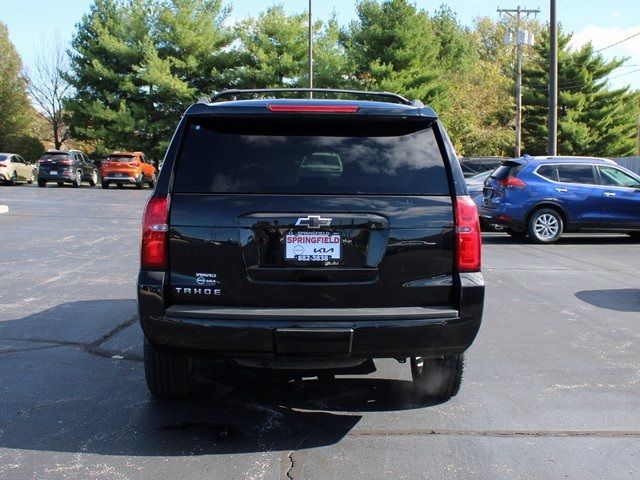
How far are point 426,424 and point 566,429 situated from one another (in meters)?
0.86

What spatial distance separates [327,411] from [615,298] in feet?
17.4

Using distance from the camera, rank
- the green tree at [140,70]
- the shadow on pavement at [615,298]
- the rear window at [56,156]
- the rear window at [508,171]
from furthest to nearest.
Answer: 1. the green tree at [140,70]
2. the rear window at [56,156]
3. the rear window at [508,171]
4. the shadow on pavement at [615,298]

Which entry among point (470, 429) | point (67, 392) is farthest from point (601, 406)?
point (67, 392)

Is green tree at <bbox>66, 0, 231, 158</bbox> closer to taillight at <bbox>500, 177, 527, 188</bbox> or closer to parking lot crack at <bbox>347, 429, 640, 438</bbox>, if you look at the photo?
taillight at <bbox>500, 177, 527, 188</bbox>

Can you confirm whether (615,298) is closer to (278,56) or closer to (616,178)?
(616,178)

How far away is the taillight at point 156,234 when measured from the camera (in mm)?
4023

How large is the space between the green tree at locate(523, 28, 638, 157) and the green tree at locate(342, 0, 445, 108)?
28.3 feet

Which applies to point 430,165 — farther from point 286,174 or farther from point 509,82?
point 509,82

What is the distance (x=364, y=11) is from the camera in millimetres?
46812

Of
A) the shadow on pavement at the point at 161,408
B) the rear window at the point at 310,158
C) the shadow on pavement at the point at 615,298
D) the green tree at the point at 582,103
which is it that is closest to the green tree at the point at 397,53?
the green tree at the point at 582,103

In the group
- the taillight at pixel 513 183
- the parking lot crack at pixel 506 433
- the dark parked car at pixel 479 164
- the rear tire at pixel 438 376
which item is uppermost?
the dark parked car at pixel 479 164

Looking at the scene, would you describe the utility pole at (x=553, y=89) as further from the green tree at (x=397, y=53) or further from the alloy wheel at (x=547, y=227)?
the green tree at (x=397, y=53)

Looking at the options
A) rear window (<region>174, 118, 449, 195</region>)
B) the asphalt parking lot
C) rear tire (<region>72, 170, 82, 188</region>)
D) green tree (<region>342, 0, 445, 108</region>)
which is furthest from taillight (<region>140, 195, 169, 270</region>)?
green tree (<region>342, 0, 445, 108</region>)

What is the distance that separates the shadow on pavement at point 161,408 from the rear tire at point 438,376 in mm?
116
